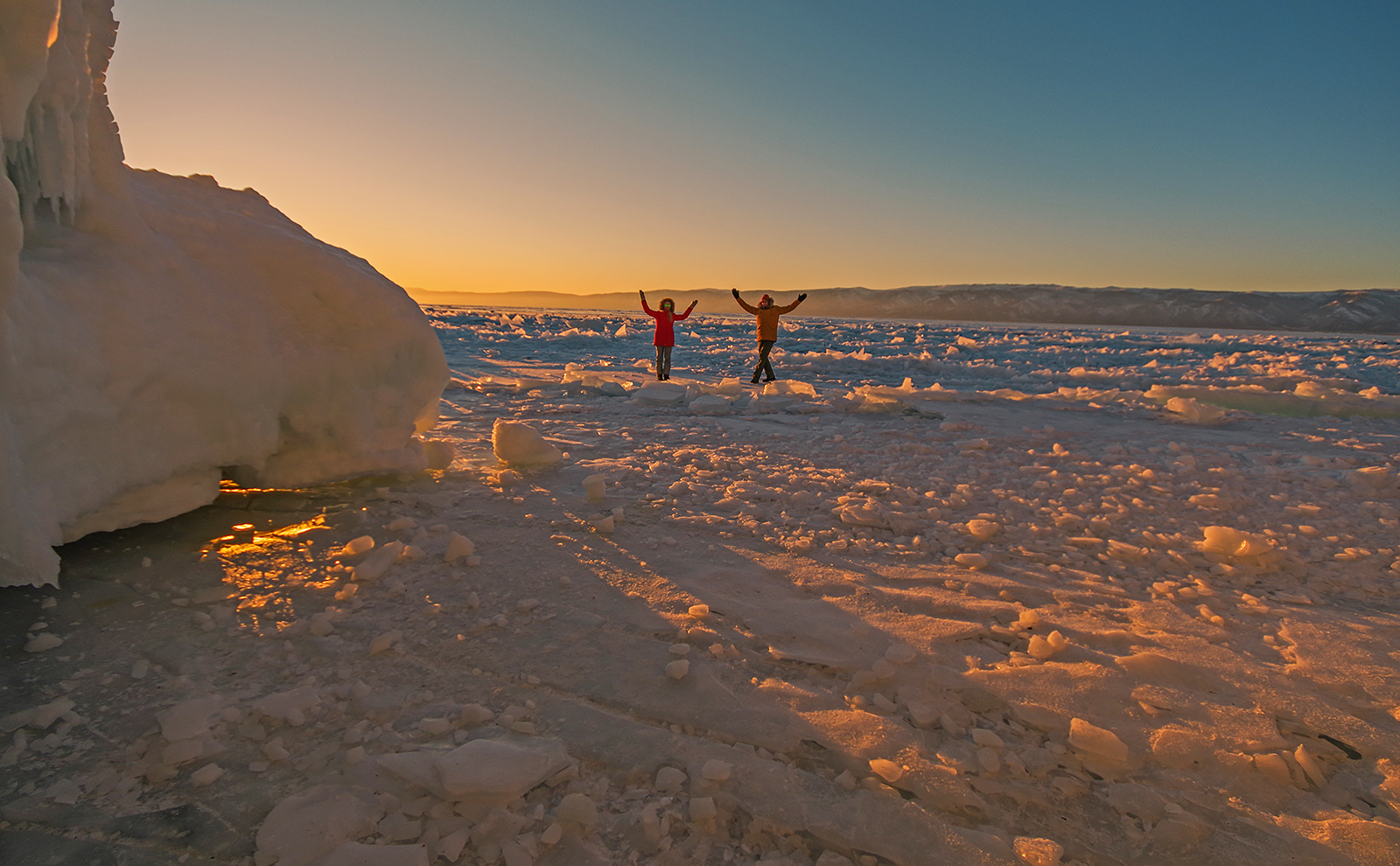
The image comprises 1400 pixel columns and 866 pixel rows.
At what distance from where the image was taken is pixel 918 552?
108 inches

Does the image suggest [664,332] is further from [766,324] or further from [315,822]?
[315,822]

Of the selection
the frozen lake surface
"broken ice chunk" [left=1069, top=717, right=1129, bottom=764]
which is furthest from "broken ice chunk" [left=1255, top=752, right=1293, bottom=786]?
"broken ice chunk" [left=1069, top=717, right=1129, bottom=764]

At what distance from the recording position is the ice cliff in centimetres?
195

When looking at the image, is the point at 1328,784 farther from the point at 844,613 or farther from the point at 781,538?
the point at 781,538

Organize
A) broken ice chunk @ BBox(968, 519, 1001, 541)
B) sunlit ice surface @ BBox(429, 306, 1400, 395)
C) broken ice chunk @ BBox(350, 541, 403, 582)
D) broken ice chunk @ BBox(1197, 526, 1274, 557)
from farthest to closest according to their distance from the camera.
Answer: sunlit ice surface @ BBox(429, 306, 1400, 395) < broken ice chunk @ BBox(968, 519, 1001, 541) < broken ice chunk @ BBox(1197, 526, 1274, 557) < broken ice chunk @ BBox(350, 541, 403, 582)

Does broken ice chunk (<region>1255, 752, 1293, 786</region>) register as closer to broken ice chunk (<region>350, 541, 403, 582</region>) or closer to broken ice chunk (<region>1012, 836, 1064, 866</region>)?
broken ice chunk (<region>1012, 836, 1064, 866</region>)

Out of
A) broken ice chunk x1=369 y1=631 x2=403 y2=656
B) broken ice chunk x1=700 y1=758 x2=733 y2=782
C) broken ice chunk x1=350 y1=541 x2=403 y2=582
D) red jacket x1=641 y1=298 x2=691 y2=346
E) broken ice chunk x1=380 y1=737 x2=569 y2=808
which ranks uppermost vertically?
red jacket x1=641 y1=298 x2=691 y2=346

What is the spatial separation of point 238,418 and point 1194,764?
3577 millimetres

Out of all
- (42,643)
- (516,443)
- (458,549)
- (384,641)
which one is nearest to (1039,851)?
(384,641)

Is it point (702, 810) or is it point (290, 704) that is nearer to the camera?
point (702, 810)

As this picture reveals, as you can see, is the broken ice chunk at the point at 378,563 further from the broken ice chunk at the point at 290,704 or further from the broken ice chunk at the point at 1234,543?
the broken ice chunk at the point at 1234,543

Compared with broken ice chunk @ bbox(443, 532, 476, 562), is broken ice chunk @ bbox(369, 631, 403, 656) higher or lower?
lower

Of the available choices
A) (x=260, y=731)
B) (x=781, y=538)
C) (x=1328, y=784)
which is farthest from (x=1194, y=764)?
(x=260, y=731)

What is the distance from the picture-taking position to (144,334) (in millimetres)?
2436
